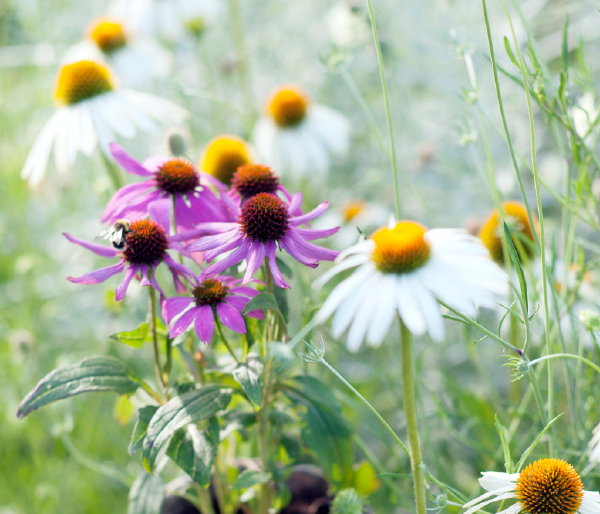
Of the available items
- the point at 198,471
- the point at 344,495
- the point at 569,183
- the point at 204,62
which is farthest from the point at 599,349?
the point at 204,62

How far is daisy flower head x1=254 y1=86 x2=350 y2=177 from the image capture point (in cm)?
134

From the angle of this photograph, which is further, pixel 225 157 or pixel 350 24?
pixel 350 24

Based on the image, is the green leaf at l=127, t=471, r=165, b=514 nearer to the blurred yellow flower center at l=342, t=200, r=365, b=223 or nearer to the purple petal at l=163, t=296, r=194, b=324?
Result: the purple petal at l=163, t=296, r=194, b=324

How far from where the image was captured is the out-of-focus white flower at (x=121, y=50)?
4.43ft

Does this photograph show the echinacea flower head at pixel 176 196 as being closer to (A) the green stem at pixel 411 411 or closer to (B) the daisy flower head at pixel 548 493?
(A) the green stem at pixel 411 411

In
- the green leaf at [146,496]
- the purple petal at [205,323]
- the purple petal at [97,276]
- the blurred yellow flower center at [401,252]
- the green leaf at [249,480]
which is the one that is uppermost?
the purple petal at [97,276]

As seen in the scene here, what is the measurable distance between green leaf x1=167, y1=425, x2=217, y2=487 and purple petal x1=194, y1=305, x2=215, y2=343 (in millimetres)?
113

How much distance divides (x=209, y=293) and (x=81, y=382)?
14 centimetres

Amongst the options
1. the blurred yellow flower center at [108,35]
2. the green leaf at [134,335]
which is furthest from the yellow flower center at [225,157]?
the blurred yellow flower center at [108,35]

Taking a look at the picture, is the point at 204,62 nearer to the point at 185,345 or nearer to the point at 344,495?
the point at 185,345

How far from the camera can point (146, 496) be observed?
0.70 meters

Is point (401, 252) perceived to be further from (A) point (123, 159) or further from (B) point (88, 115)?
(B) point (88, 115)

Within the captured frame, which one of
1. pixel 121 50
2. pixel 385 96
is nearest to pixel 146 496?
pixel 385 96

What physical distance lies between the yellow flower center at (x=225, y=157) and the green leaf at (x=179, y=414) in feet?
1.12
